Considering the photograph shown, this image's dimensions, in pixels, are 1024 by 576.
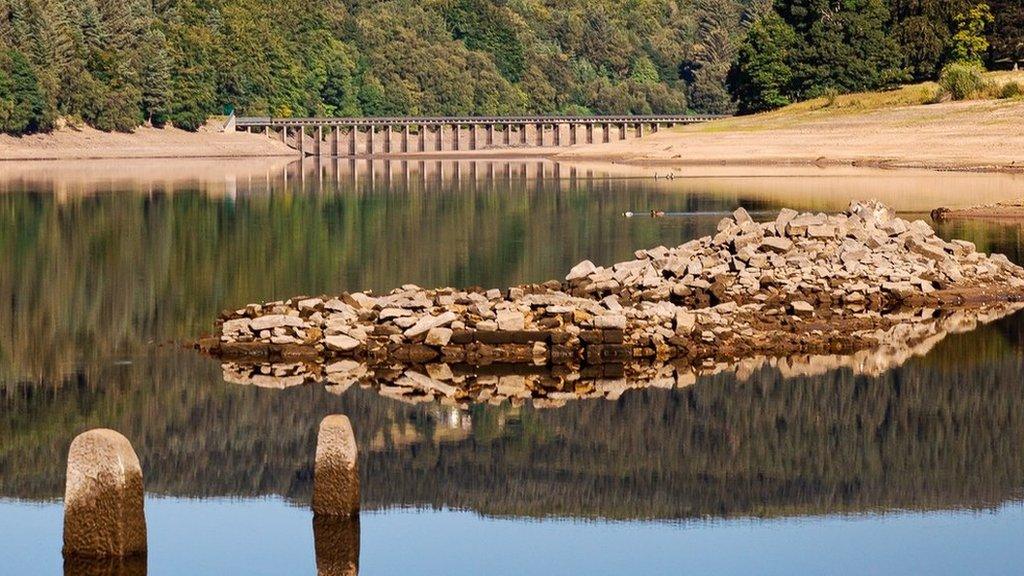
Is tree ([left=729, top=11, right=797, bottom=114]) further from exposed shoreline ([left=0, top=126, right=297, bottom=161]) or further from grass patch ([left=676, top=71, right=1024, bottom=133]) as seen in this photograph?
exposed shoreline ([left=0, top=126, right=297, bottom=161])

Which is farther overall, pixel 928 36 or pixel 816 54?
pixel 816 54

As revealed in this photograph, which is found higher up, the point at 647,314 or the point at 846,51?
the point at 846,51

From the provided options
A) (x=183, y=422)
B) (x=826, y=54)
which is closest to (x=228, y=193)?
(x=183, y=422)

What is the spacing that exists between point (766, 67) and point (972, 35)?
55.0 feet

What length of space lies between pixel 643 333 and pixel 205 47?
483 ft

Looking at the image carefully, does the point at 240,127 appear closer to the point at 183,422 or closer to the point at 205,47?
the point at 205,47

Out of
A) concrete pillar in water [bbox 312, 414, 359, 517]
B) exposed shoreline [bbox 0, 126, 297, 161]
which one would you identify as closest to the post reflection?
concrete pillar in water [bbox 312, 414, 359, 517]

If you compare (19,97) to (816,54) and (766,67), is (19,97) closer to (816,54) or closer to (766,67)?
(766,67)

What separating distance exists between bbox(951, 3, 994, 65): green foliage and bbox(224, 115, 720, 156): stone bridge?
37077 millimetres

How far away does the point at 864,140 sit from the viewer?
104 meters

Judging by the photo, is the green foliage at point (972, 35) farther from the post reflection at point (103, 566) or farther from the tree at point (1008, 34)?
the post reflection at point (103, 566)

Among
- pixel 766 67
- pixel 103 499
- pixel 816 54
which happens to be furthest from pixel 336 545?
pixel 766 67

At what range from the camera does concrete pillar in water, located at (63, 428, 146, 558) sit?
15.0 metres

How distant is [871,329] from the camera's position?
102 feet
